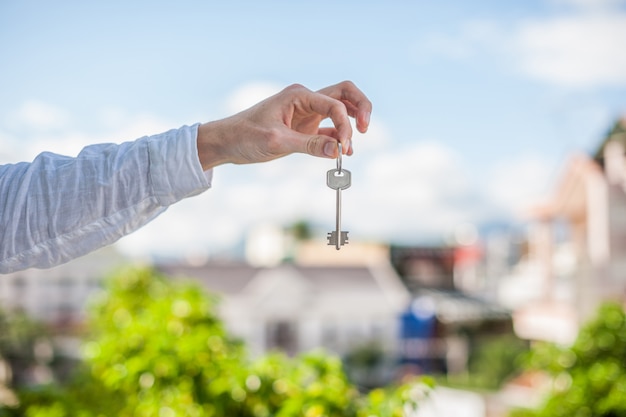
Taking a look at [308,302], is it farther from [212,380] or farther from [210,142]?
[210,142]

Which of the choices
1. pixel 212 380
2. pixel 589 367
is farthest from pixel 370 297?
pixel 212 380

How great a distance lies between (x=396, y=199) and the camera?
109 ft

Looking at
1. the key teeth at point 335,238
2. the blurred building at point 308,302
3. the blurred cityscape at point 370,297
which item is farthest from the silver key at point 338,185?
the blurred building at point 308,302

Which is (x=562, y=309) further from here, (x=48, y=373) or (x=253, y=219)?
(x=253, y=219)

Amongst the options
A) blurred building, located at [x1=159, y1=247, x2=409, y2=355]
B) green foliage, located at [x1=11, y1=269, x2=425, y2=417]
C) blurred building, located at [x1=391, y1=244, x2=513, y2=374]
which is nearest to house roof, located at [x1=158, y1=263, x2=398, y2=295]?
blurred building, located at [x1=159, y1=247, x2=409, y2=355]

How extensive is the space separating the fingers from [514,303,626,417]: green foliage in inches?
47.5

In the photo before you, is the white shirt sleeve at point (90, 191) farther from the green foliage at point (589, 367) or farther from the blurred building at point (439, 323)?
the blurred building at point (439, 323)

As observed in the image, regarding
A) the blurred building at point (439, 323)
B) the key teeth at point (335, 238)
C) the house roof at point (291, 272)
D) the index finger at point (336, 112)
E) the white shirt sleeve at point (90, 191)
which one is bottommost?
the blurred building at point (439, 323)

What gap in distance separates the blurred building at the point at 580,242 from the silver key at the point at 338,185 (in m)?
5.52

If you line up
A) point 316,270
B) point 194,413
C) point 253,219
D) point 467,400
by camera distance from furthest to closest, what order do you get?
point 253,219 → point 316,270 → point 467,400 → point 194,413

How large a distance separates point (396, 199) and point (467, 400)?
90.4 ft

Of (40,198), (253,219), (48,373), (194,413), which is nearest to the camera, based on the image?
(40,198)

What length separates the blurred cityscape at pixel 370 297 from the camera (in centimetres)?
1040

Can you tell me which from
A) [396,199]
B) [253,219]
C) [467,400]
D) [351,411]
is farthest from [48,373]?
[396,199]
